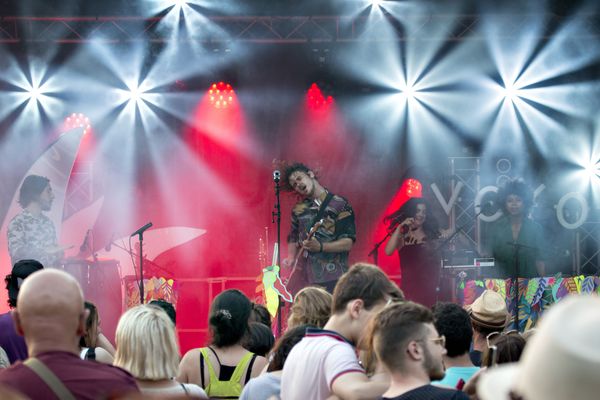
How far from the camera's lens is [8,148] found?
12562 millimetres

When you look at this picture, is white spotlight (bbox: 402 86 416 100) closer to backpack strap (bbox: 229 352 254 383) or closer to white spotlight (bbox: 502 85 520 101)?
white spotlight (bbox: 502 85 520 101)

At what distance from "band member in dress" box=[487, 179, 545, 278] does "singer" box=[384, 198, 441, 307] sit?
67cm

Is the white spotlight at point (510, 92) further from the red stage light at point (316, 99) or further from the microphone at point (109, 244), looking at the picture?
the microphone at point (109, 244)

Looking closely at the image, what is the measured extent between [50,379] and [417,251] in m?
8.54

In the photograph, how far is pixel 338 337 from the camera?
11.5 ft

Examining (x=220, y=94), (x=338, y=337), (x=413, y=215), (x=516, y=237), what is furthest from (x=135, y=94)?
(x=338, y=337)

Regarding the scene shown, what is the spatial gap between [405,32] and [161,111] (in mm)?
3408

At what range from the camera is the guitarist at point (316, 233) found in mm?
9922

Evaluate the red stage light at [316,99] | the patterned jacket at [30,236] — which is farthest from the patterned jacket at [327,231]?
the red stage light at [316,99]

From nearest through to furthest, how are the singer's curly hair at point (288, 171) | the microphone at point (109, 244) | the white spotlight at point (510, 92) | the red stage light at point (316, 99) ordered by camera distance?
1. the singer's curly hair at point (288, 171)
2. the microphone at point (109, 244)
3. the white spotlight at point (510, 92)
4. the red stage light at point (316, 99)

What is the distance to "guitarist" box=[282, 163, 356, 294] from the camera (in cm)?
992

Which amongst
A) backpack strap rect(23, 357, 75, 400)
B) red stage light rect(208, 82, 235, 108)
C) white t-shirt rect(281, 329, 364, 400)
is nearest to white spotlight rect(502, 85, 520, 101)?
red stage light rect(208, 82, 235, 108)

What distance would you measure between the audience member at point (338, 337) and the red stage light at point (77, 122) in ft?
31.1

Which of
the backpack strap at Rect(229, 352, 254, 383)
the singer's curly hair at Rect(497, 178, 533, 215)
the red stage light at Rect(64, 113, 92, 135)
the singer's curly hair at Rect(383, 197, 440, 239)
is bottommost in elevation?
the backpack strap at Rect(229, 352, 254, 383)
